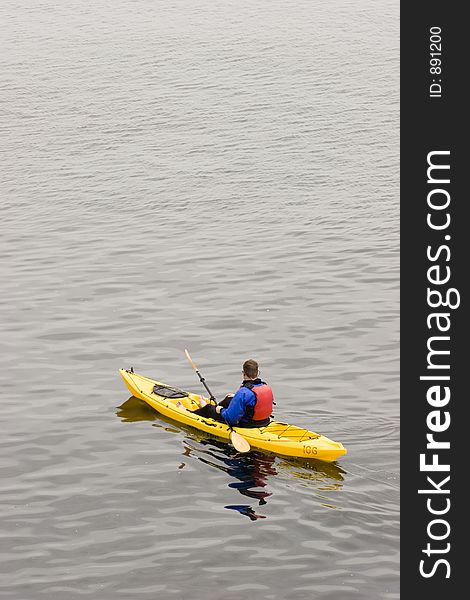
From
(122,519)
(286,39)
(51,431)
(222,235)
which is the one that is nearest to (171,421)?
(51,431)

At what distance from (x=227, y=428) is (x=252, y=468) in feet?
4.15

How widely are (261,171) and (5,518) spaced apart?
91.5 ft

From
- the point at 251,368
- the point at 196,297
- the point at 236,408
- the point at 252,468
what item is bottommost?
the point at 252,468

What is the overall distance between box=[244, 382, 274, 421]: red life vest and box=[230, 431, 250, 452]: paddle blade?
452mm

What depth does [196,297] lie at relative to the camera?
28.5m

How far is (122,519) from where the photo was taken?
16750 millimetres

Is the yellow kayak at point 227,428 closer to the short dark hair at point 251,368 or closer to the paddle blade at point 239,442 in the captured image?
the paddle blade at point 239,442

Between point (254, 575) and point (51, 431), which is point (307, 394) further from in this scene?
point (254, 575)

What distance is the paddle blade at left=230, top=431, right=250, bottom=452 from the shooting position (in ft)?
62.0

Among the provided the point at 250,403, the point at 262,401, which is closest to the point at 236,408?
the point at 250,403
